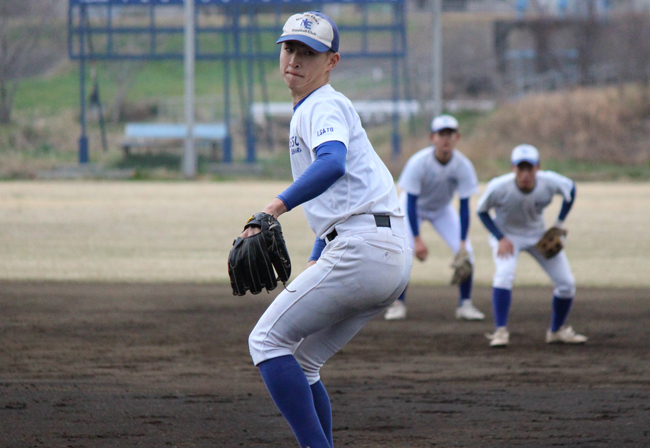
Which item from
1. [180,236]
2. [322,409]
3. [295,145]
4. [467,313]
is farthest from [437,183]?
[180,236]

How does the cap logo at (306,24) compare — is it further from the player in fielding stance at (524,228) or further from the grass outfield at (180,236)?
the grass outfield at (180,236)

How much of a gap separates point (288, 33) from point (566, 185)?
150 inches

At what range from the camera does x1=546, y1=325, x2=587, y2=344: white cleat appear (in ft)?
19.3

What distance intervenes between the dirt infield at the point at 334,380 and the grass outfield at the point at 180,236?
184 cm

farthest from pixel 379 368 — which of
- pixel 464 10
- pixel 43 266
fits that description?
pixel 464 10

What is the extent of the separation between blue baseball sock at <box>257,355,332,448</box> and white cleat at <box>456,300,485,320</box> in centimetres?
428

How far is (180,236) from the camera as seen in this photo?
11961mm

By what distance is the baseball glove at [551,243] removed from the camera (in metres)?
5.84

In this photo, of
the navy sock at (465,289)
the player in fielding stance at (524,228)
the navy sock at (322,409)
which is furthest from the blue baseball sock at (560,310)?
the navy sock at (322,409)

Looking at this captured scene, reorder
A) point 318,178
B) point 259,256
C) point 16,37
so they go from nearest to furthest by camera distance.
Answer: point 318,178, point 259,256, point 16,37

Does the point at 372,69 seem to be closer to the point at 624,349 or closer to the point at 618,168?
the point at 618,168

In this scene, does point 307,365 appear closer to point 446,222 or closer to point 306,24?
point 306,24

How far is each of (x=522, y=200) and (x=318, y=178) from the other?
12.2 ft

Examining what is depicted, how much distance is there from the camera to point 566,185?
5961 mm
